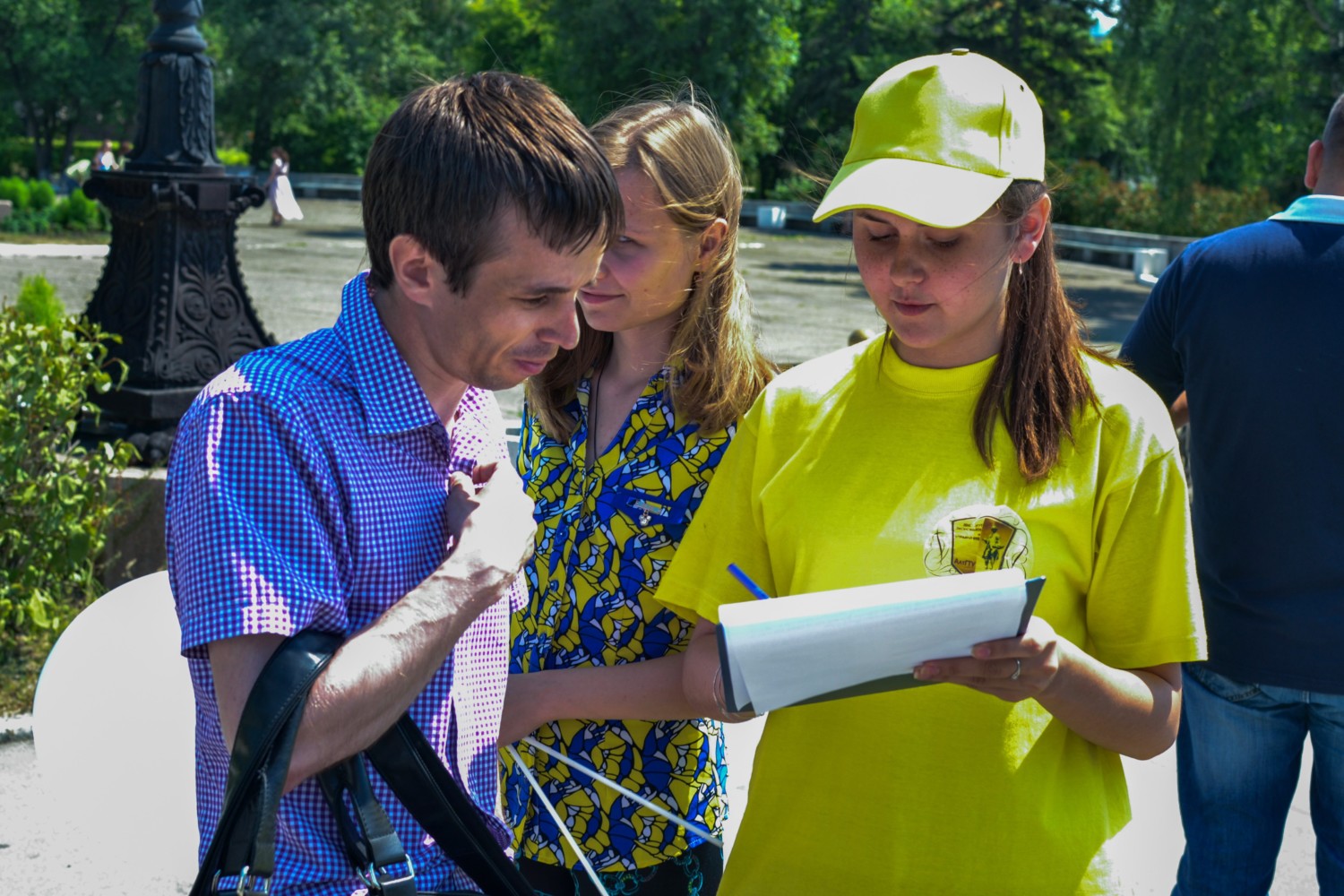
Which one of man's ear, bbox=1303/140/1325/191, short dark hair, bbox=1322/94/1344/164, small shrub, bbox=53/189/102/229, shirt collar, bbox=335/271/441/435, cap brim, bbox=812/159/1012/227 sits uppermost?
short dark hair, bbox=1322/94/1344/164

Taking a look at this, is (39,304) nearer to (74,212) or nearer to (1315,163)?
(1315,163)

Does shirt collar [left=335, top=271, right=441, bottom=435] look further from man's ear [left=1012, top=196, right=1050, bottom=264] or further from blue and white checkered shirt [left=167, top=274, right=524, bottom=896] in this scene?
man's ear [left=1012, top=196, right=1050, bottom=264]

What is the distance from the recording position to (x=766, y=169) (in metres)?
42.2

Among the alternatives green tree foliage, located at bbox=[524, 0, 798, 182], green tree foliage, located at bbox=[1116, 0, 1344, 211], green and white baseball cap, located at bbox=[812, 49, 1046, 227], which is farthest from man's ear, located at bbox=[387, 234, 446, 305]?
green tree foliage, located at bbox=[524, 0, 798, 182]

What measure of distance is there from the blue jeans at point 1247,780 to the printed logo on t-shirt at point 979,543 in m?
1.26

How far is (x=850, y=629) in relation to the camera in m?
1.39

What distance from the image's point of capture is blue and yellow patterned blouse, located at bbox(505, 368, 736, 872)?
214cm

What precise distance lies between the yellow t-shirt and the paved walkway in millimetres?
174

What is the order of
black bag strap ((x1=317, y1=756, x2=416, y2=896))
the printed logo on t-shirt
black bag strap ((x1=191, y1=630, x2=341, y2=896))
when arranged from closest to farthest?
black bag strap ((x1=191, y1=630, x2=341, y2=896))
black bag strap ((x1=317, y1=756, x2=416, y2=896))
the printed logo on t-shirt

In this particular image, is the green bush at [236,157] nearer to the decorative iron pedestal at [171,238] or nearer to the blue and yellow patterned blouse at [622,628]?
the decorative iron pedestal at [171,238]

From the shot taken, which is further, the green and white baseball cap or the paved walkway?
the paved walkway

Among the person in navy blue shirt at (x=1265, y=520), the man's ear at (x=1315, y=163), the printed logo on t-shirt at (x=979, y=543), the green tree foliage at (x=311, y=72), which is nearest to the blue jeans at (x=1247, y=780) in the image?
the person in navy blue shirt at (x=1265, y=520)

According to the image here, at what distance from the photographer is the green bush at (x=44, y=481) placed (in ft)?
15.5

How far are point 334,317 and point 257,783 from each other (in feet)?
52.0
